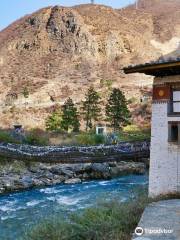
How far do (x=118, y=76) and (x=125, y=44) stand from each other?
33.0 ft

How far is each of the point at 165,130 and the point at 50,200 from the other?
8.99 meters

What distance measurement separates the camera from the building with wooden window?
40.7ft

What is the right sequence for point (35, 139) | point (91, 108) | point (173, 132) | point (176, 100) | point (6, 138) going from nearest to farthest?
1. point (176, 100)
2. point (173, 132)
3. point (6, 138)
4. point (35, 139)
5. point (91, 108)

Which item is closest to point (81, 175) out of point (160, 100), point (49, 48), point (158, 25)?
point (160, 100)

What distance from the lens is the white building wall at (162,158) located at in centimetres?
1242

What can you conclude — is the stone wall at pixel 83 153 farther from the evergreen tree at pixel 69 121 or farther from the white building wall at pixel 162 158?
the evergreen tree at pixel 69 121

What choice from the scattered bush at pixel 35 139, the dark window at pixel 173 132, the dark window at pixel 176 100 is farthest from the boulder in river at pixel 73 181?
the dark window at pixel 176 100

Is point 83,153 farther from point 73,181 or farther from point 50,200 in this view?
point 73,181

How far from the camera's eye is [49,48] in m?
81.7

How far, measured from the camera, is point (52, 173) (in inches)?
1110

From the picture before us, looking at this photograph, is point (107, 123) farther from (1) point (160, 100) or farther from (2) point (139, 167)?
(1) point (160, 100)

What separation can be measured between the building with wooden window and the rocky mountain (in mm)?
47725

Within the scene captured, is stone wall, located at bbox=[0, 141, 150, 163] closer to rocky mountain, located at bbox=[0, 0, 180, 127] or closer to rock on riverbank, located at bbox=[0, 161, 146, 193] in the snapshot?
rock on riverbank, located at bbox=[0, 161, 146, 193]

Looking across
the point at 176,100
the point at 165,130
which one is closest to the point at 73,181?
the point at 165,130
